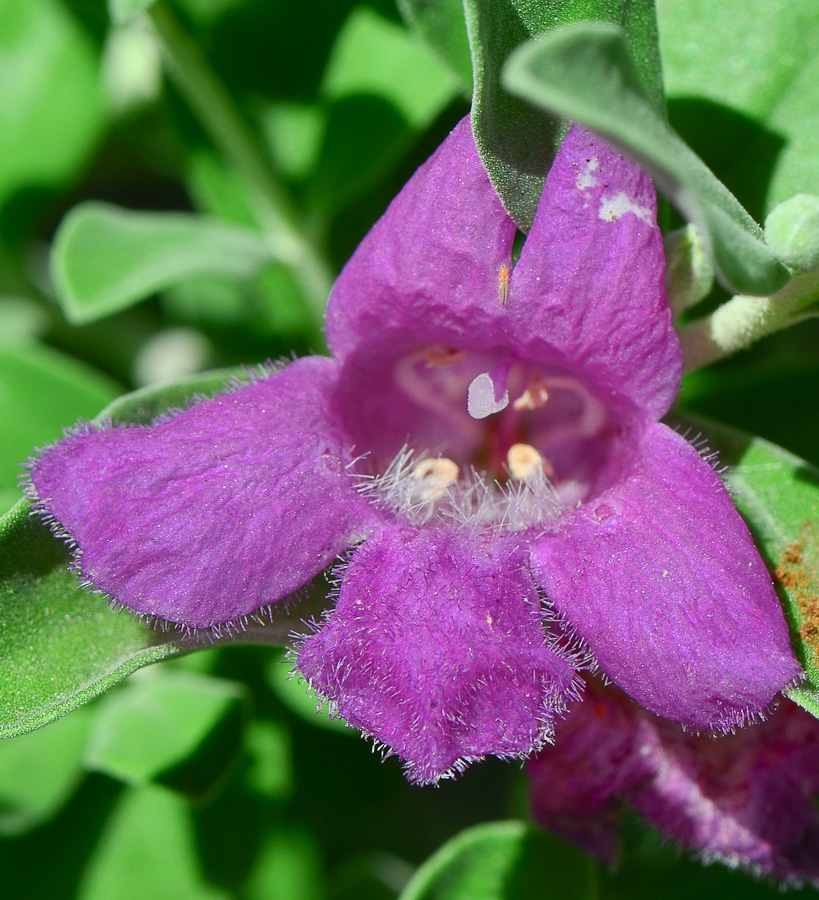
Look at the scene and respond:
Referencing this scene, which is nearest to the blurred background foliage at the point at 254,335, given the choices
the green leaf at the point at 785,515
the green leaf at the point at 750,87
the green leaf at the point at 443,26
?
the green leaf at the point at 750,87

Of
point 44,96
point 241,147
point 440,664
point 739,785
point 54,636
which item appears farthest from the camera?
point 44,96

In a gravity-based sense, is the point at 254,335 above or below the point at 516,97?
below

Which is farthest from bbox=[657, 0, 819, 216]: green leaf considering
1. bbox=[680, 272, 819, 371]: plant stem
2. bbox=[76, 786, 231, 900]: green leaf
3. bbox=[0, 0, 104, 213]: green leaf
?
bbox=[76, 786, 231, 900]: green leaf

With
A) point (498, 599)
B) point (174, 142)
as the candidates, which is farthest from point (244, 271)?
point (498, 599)

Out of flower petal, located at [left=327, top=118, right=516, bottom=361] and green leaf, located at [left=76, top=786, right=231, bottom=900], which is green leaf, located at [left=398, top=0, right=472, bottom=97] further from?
green leaf, located at [left=76, top=786, right=231, bottom=900]

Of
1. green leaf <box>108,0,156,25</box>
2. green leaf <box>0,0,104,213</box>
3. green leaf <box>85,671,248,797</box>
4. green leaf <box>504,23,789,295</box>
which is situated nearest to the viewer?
green leaf <box>504,23,789,295</box>

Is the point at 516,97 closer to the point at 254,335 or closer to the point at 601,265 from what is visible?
the point at 601,265

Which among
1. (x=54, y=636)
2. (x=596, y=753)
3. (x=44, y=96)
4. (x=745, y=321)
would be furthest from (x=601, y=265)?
(x=44, y=96)
